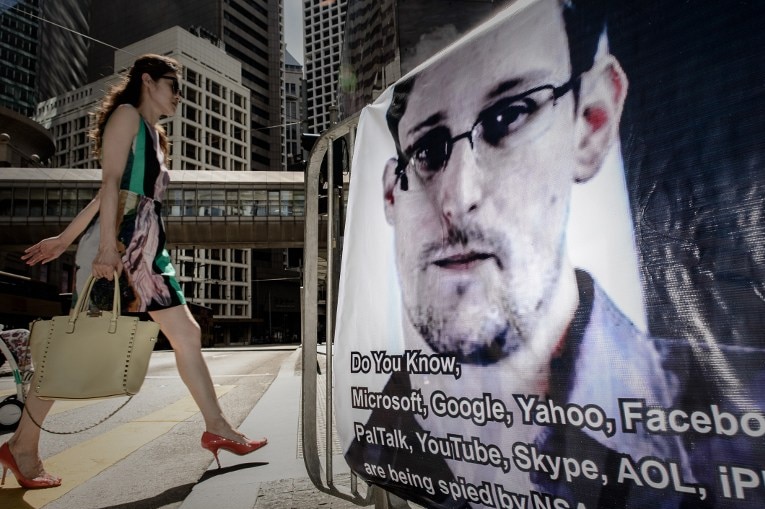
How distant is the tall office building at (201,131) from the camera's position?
81500 mm

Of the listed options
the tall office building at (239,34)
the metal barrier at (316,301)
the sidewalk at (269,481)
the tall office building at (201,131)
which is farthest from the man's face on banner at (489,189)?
the tall office building at (239,34)

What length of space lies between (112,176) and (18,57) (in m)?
107

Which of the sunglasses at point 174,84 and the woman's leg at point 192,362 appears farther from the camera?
the sunglasses at point 174,84

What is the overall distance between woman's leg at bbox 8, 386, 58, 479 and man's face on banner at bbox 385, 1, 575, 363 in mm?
1955

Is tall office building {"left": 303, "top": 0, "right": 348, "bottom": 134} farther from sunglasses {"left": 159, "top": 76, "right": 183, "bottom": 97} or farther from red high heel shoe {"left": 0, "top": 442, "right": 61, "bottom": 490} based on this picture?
red high heel shoe {"left": 0, "top": 442, "right": 61, "bottom": 490}

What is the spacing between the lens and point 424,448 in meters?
1.46

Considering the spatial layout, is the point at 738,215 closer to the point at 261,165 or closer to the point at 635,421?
the point at 635,421

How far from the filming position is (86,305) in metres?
2.44

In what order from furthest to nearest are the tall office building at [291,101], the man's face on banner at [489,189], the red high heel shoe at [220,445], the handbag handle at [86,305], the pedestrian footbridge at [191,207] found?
the tall office building at [291,101] < the pedestrian footbridge at [191,207] < the red high heel shoe at [220,445] < the handbag handle at [86,305] < the man's face on banner at [489,189]

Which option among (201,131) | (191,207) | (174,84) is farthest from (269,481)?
(201,131)

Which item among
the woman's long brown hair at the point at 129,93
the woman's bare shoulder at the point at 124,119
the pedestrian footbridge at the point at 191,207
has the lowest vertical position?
the woman's bare shoulder at the point at 124,119

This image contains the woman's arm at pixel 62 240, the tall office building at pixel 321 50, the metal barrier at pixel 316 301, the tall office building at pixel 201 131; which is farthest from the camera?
the tall office building at pixel 321 50

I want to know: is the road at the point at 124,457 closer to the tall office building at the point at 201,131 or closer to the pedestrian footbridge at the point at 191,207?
the pedestrian footbridge at the point at 191,207

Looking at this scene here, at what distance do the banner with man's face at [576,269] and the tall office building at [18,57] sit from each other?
333 feet
